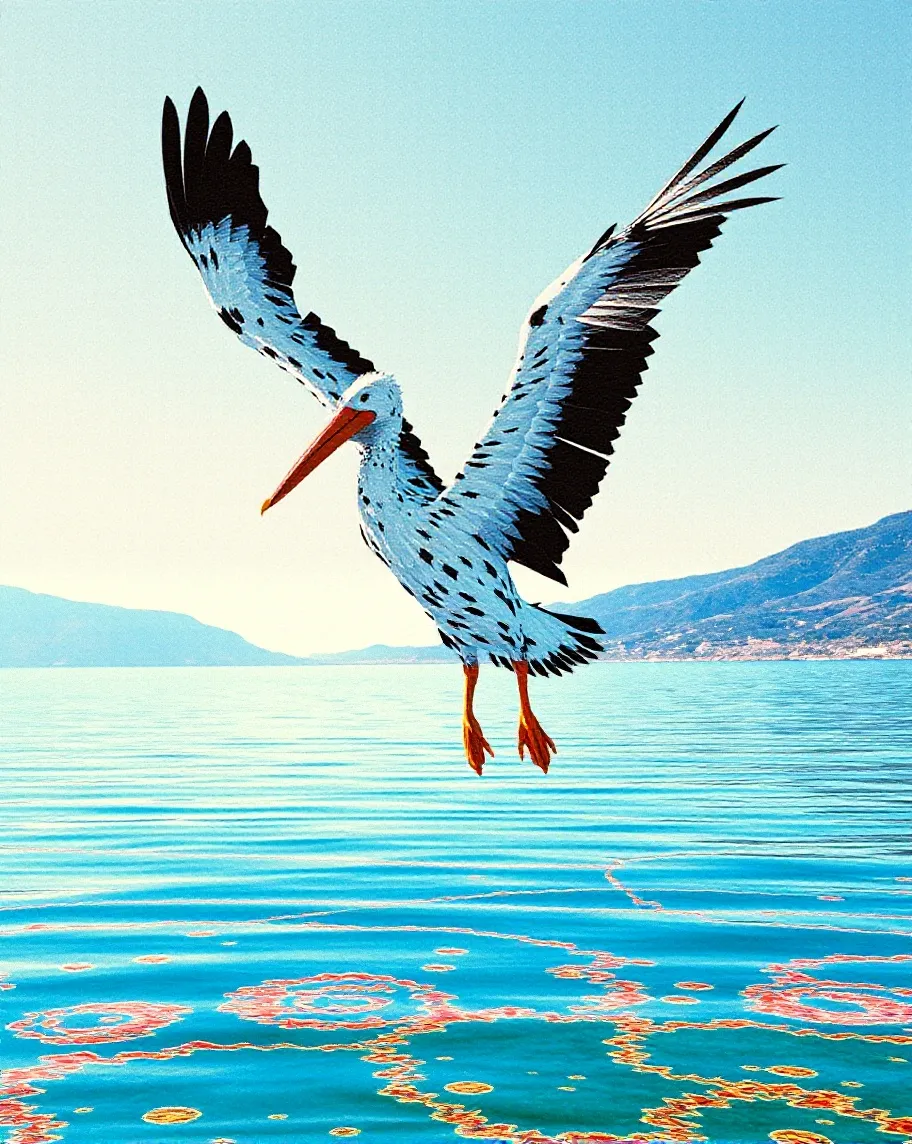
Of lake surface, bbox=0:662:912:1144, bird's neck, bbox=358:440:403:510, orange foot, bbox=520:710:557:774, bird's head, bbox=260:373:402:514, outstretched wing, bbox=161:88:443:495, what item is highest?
outstretched wing, bbox=161:88:443:495

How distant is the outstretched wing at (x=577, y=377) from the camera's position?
7293 mm

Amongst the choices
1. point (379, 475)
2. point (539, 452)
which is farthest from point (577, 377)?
point (379, 475)

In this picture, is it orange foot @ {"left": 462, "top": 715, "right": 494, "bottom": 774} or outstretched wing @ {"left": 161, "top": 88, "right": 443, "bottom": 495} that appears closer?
orange foot @ {"left": 462, "top": 715, "right": 494, "bottom": 774}

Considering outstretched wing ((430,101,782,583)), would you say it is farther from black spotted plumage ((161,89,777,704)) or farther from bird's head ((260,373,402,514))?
bird's head ((260,373,402,514))

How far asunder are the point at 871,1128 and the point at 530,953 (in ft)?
20.1

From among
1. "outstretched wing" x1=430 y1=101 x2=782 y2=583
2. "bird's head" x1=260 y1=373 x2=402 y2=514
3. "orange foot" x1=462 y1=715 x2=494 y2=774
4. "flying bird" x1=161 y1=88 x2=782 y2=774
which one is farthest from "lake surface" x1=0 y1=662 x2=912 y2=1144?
"bird's head" x1=260 y1=373 x2=402 y2=514

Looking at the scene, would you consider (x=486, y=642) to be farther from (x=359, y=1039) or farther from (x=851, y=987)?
(x=851, y=987)

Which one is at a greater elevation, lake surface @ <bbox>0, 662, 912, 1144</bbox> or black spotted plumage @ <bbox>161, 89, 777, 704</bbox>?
black spotted plumage @ <bbox>161, 89, 777, 704</bbox>

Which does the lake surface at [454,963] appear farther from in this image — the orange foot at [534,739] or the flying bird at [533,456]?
the flying bird at [533,456]

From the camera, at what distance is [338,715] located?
81812 millimetres

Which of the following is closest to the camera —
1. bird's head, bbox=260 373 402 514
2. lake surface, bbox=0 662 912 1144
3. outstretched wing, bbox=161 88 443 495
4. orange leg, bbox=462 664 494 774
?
bird's head, bbox=260 373 402 514

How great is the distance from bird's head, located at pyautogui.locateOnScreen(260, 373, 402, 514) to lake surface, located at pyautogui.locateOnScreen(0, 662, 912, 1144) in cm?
571

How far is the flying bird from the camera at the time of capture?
7008mm

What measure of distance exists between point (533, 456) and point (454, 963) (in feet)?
32.4
